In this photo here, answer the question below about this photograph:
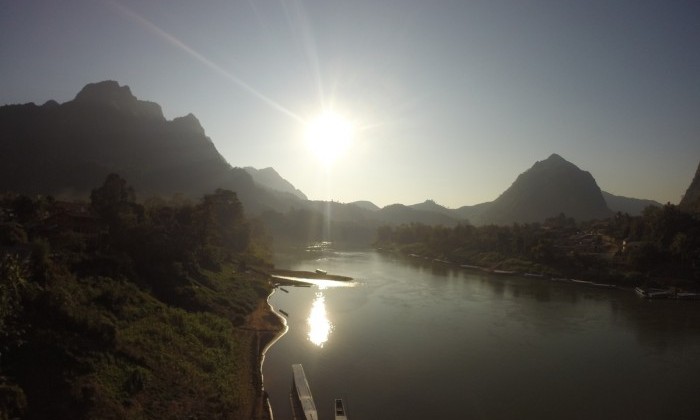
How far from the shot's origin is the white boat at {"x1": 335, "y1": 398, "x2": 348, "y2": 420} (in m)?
24.3

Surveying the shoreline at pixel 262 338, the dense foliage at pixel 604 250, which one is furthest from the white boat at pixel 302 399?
the dense foliage at pixel 604 250

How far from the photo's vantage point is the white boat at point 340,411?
956 inches

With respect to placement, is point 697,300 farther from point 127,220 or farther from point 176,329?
point 127,220

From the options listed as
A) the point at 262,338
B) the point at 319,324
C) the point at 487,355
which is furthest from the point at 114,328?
the point at 487,355

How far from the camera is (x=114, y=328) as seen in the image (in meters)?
23.7

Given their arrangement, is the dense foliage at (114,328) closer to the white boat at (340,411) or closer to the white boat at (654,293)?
the white boat at (340,411)

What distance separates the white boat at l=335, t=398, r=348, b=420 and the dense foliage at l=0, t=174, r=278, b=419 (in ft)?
17.5

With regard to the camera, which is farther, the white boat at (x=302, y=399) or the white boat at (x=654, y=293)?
the white boat at (x=654, y=293)

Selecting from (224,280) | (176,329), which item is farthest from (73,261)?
(224,280)

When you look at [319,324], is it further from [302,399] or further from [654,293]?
[654,293]

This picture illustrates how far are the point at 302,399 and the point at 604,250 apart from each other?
323 feet

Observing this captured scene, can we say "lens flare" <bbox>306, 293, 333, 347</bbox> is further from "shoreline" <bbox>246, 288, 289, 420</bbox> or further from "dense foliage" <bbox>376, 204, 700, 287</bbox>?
"dense foliage" <bbox>376, 204, 700, 287</bbox>

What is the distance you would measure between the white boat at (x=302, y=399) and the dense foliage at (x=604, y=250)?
251ft

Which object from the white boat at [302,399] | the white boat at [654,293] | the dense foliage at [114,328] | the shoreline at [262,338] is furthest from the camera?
the white boat at [654,293]
